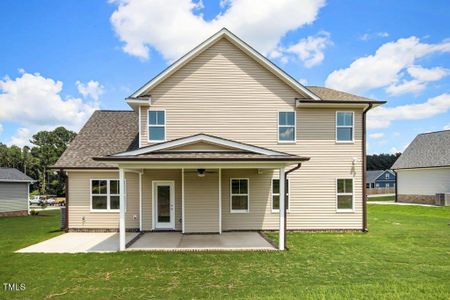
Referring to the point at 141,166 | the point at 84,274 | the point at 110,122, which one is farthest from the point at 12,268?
the point at 110,122

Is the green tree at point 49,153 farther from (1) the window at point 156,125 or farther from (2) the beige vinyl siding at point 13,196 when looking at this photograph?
(1) the window at point 156,125

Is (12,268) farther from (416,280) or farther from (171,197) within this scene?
(416,280)

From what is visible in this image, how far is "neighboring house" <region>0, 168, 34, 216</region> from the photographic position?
25.8 meters

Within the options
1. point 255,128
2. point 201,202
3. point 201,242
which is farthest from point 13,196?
point 255,128

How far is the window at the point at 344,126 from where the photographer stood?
49.7 feet

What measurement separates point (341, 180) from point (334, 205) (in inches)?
47.6

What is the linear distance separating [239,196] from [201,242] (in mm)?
3315

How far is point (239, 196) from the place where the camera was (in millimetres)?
14773

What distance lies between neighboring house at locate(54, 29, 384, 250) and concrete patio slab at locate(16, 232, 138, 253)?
85 centimetres

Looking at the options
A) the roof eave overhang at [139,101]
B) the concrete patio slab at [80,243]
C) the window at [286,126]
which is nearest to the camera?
the concrete patio slab at [80,243]

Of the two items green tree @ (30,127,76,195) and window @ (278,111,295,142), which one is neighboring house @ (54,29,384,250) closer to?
window @ (278,111,295,142)

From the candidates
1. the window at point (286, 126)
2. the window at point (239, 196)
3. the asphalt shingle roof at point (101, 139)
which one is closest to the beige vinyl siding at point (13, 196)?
the asphalt shingle roof at point (101, 139)

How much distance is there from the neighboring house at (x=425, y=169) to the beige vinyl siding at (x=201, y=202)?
2582 cm

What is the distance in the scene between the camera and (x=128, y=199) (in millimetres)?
14898
